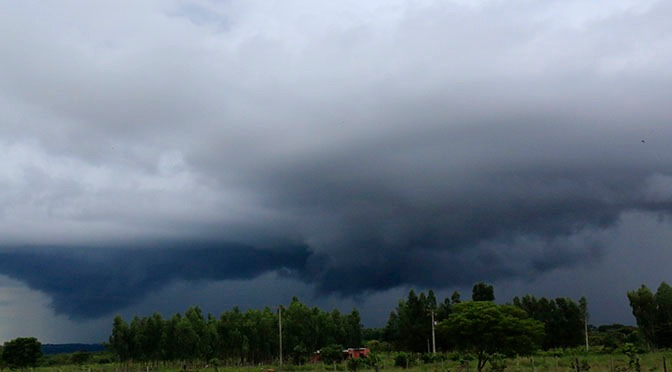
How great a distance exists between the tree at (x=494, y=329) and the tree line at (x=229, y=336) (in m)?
36.8

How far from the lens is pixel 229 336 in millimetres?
84625

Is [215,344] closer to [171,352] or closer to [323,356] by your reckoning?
[171,352]

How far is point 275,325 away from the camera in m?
86.8

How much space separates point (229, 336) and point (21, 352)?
26.5 m

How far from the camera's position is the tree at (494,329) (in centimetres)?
4422

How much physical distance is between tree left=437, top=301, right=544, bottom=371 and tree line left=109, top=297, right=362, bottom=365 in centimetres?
3681

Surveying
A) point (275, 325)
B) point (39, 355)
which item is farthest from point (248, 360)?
point (39, 355)

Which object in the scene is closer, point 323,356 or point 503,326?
point 503,326

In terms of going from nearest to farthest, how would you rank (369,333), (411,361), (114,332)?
1. (411,361)
2. (114,332)
3. (369,333)

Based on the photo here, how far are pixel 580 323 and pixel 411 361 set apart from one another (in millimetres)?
46710

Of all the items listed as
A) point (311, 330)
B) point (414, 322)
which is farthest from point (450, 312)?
point (311, 330)

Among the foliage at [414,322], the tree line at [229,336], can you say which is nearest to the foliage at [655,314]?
the foliage at [414,322]

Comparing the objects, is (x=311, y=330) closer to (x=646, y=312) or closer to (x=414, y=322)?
(x=414, y=322)

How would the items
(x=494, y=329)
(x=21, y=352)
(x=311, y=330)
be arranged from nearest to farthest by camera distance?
(x=494, y=329) < (x=21, y=352) < (x=311, y=330)
